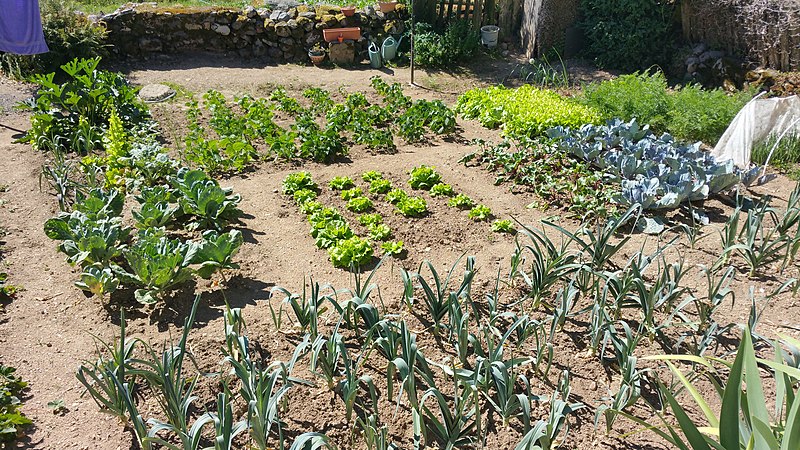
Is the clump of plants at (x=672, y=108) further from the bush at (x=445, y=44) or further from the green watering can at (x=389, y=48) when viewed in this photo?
the green watering can at (x=389, y=48)

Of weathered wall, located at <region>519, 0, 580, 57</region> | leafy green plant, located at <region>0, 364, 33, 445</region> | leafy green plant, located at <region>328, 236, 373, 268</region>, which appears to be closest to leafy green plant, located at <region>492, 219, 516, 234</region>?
leafy green plant, located at <region>328, 236, 373, 268</region>

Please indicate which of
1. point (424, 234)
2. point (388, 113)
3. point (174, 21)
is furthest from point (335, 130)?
point (174, 21)

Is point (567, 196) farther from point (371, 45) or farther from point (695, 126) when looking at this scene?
point (371, 45)

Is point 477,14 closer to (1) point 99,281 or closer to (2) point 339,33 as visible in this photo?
(2) point 339,33

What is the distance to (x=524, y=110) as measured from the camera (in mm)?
Answer: 7816

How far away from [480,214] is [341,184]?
4.68ft

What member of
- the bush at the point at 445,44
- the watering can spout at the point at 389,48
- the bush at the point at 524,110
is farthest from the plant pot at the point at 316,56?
the bush at the point at 524,110

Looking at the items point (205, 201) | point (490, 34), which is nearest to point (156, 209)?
point (205, 201)

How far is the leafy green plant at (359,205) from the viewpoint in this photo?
5.93 meters

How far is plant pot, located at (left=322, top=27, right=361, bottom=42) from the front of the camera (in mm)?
10766

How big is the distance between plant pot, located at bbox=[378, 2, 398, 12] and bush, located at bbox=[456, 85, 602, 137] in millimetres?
3226

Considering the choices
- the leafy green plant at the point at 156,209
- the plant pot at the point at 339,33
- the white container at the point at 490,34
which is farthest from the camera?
the white container at the point at 490,34

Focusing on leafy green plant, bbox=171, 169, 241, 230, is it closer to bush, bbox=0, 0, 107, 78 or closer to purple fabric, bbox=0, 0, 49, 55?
purple fabric, bbox=0, 0, 49, 55

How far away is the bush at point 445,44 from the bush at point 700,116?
4.14 meters
